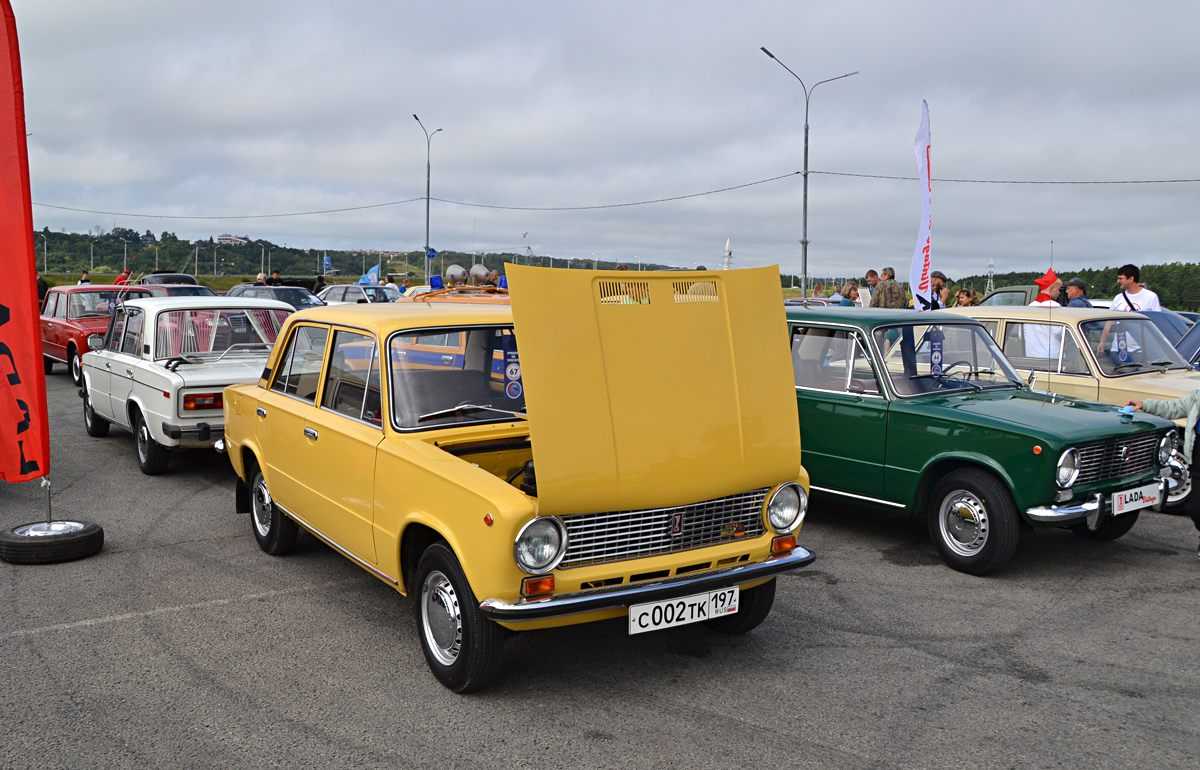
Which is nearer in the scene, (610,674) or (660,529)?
(660,529)

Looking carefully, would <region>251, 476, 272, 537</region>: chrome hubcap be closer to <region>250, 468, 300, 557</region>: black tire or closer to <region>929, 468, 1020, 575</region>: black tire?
<region>250, 468, 300, 557</region>: black tire

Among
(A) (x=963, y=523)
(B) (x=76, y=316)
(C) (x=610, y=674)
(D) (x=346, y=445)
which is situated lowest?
(C) (x=610, y=674)

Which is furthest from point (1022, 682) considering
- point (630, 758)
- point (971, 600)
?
point (630, 758)

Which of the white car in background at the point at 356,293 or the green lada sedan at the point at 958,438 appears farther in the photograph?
the white car in background at the point at 356,293

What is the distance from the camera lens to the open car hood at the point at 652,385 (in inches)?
140

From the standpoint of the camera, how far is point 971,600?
213 inches

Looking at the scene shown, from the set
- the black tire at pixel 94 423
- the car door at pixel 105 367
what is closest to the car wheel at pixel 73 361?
the black tire at pixel 94 423

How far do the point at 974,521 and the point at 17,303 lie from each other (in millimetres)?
6575

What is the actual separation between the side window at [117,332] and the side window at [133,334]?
0.12 meters

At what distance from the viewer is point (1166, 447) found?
634 centimetres

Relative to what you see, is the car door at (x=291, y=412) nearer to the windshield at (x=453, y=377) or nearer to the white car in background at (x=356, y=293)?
the windshield at (x=453, y=377)

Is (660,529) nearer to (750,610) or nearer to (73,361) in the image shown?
(750,610)

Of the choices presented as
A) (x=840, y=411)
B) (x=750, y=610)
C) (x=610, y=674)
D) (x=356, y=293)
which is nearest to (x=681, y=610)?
(x=610, y=674)

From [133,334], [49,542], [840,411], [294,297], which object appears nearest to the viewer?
[49,542]
